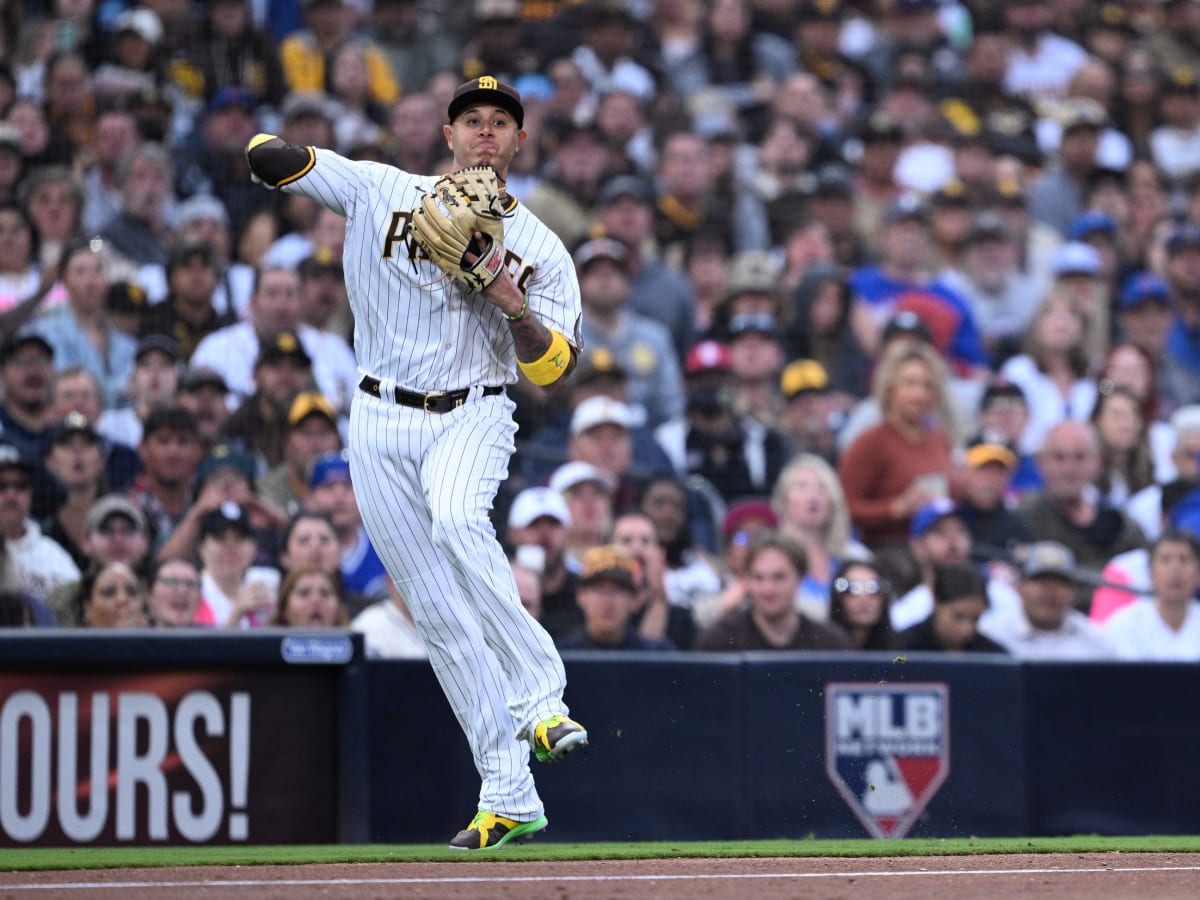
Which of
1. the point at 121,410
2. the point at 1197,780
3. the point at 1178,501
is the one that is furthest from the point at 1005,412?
the point at 121,410

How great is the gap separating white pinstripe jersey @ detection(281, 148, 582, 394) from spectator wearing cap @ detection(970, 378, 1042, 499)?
15.5ft

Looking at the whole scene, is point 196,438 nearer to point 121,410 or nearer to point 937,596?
point 121,410

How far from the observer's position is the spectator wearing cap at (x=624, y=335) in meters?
9.52

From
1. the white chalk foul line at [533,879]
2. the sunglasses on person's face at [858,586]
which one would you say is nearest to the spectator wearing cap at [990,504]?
the sunglasses on person's face at [858,586]

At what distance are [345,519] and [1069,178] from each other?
232 inches

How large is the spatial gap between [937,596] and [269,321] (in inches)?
130

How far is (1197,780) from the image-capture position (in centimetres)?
703

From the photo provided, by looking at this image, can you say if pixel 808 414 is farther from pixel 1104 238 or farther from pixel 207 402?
pixel 1104 238

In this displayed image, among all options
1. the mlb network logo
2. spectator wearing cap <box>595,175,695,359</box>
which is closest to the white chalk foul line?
the mlb network logo

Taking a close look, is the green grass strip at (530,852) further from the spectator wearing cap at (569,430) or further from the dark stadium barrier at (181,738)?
the spectator wearing cap at (569,430)

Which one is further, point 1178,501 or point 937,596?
point 1178,501

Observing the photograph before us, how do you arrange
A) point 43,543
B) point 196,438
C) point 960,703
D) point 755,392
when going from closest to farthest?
point 960,703, point 43,543, point 196,438, point 755,392

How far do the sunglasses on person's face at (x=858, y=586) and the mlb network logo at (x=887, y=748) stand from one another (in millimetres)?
722

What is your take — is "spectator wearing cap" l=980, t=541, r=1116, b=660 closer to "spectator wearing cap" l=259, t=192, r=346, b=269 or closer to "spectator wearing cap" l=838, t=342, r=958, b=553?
"spectator wearing cap" l=838, t=342, r=958, b=553
